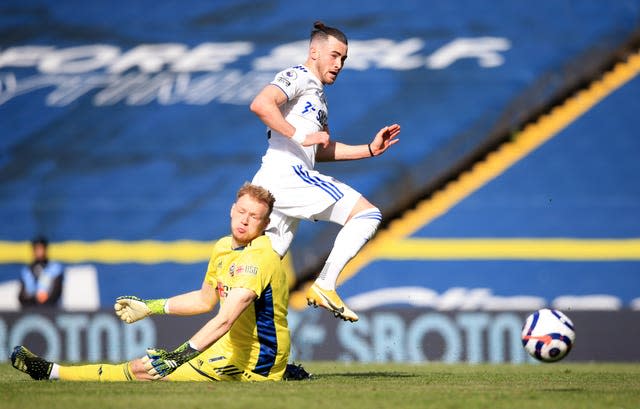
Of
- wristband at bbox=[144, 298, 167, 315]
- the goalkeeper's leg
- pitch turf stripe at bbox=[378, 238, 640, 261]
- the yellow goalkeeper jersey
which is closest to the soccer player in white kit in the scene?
the yellow goalkeeper jersey

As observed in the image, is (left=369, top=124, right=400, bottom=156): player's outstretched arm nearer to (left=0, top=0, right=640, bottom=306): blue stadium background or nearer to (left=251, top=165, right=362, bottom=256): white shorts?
(left=251, top=165, right=362, bottom=256): white shorts

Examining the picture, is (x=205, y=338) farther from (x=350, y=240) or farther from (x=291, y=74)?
(x=291, y=74)

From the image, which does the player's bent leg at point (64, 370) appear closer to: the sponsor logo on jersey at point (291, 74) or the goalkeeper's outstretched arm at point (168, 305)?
the goalkeeper's outstretched arm at point (168, 305)

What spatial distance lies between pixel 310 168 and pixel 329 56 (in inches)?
28.7

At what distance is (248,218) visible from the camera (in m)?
5.64

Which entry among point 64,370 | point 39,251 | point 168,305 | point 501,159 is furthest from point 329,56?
point 501,159

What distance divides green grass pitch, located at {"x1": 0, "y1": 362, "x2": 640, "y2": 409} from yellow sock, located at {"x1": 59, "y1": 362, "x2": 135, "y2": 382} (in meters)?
0.15

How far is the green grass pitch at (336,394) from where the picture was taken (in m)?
4.78

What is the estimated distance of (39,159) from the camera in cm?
1358

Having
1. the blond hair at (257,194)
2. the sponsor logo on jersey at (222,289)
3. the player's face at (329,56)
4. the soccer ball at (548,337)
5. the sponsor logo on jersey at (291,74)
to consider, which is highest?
the player's face at (329,56)

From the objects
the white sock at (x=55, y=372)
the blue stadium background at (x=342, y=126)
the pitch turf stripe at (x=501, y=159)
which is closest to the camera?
the white sock at (x=55, y=372)

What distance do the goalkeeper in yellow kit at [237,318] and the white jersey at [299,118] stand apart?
0.99m

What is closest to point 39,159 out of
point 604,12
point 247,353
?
point 604,12

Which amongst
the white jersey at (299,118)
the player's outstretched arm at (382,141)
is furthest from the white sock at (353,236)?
the white jersey at (299,118)
